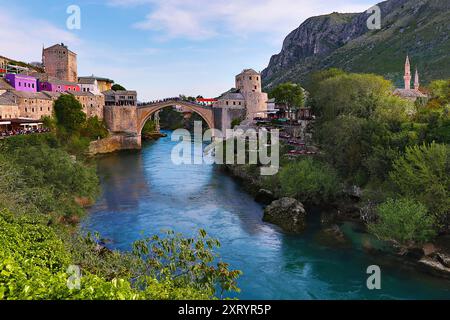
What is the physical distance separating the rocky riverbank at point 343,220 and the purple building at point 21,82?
3741cm

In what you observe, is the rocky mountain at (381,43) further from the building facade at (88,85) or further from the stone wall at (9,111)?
the stone wall at (9,111)

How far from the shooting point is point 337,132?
110 ft

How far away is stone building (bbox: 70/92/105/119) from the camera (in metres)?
63.7

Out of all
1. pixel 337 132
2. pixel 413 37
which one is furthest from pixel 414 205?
pixel 413 37

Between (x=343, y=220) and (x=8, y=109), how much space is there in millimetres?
40476

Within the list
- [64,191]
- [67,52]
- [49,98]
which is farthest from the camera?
[67,52]

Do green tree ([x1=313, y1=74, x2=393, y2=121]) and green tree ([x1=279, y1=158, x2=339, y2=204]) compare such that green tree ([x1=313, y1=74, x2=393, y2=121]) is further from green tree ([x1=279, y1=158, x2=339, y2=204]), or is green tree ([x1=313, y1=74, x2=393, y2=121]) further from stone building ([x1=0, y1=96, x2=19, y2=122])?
stone building ([x1=0, y1=96, x2=19, y2=122])

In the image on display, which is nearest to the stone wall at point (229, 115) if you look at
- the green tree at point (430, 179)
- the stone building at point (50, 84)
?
the stone building at point (50, 84)

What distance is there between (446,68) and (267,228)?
258 feet

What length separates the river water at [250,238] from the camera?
18.7 metres

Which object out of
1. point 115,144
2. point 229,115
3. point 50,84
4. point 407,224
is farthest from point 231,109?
point 407,224

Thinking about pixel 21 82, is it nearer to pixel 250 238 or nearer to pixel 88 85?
pixel 88 85

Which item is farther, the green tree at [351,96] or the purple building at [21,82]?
the purple building at [21,82]

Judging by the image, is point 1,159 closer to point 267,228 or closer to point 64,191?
point 64,191
